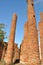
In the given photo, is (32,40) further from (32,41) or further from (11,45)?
(11,45)

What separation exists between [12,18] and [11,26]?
1.73 m

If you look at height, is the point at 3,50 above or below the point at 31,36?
below

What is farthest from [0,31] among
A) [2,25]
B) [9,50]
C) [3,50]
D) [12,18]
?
[9,50]

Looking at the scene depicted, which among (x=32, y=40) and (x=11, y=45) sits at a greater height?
(x=32, y=40)

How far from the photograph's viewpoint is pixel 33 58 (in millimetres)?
9820

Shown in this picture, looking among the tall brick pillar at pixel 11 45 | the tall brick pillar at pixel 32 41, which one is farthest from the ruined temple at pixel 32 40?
the tall brick pillar at pixel 11 45

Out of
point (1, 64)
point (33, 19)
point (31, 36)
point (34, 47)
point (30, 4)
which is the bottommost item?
point (1, 64)

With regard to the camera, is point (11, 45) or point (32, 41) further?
point (11, 45)

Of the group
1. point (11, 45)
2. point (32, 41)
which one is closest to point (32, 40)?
point (32, 41)

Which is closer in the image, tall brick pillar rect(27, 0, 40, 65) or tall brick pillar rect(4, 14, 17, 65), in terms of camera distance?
tall brick pillar rect(27, 0, 40, 65)

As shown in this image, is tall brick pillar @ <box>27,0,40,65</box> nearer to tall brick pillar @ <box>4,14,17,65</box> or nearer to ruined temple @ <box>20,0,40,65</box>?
ruined temple @ <box>20,0,40,65</box>

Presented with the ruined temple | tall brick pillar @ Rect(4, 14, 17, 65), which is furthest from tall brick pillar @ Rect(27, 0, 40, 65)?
tall brick pillar @ Rect(4, 14, 17, 65)

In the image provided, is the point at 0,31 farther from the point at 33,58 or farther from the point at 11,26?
the point at 33,58

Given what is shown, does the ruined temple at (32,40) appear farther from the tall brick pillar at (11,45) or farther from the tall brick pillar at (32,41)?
the tall brick pillar at (11,45)
